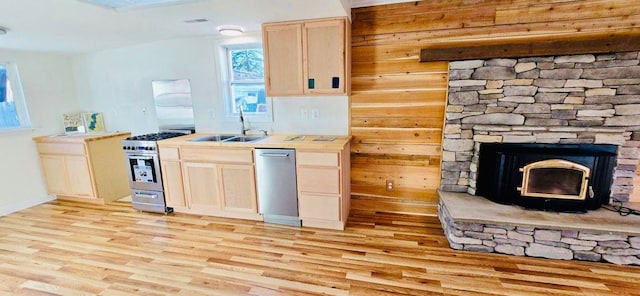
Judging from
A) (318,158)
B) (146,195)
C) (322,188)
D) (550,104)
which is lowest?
(146,195)

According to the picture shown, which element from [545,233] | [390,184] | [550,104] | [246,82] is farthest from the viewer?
[246,82]

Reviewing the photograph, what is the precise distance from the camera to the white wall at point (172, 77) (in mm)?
3309

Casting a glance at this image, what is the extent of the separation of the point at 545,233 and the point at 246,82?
11.0 feet

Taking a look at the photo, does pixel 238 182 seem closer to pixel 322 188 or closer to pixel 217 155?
pixel 217 155

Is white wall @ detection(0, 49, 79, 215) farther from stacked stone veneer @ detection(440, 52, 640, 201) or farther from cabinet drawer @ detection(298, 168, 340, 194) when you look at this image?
stacked stone veneer @ detection(440, 52, 640, 201)

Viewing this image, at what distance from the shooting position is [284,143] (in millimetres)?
2887

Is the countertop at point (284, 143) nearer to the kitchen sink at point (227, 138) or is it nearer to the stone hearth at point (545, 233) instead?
the kitchen sink at point (227, 138)

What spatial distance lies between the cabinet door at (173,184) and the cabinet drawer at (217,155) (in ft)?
0.64

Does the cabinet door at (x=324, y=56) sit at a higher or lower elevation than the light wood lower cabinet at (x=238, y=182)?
higher

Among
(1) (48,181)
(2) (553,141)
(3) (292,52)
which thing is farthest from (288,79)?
(1) (48,181)

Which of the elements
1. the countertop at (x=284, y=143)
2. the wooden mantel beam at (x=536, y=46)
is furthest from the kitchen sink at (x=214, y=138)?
the wooden mantel beam at (x=536, y=46)

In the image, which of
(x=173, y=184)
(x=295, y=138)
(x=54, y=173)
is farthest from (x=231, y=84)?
(x=54, y=173)

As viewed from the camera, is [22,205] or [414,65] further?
[22,205]

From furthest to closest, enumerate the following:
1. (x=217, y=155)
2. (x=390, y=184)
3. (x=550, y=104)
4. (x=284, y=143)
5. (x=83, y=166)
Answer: (x=83, y=166)
(x=390, y=184)
(x=217, y=155)
(x=284, y=143)
(x=550, y=104)
